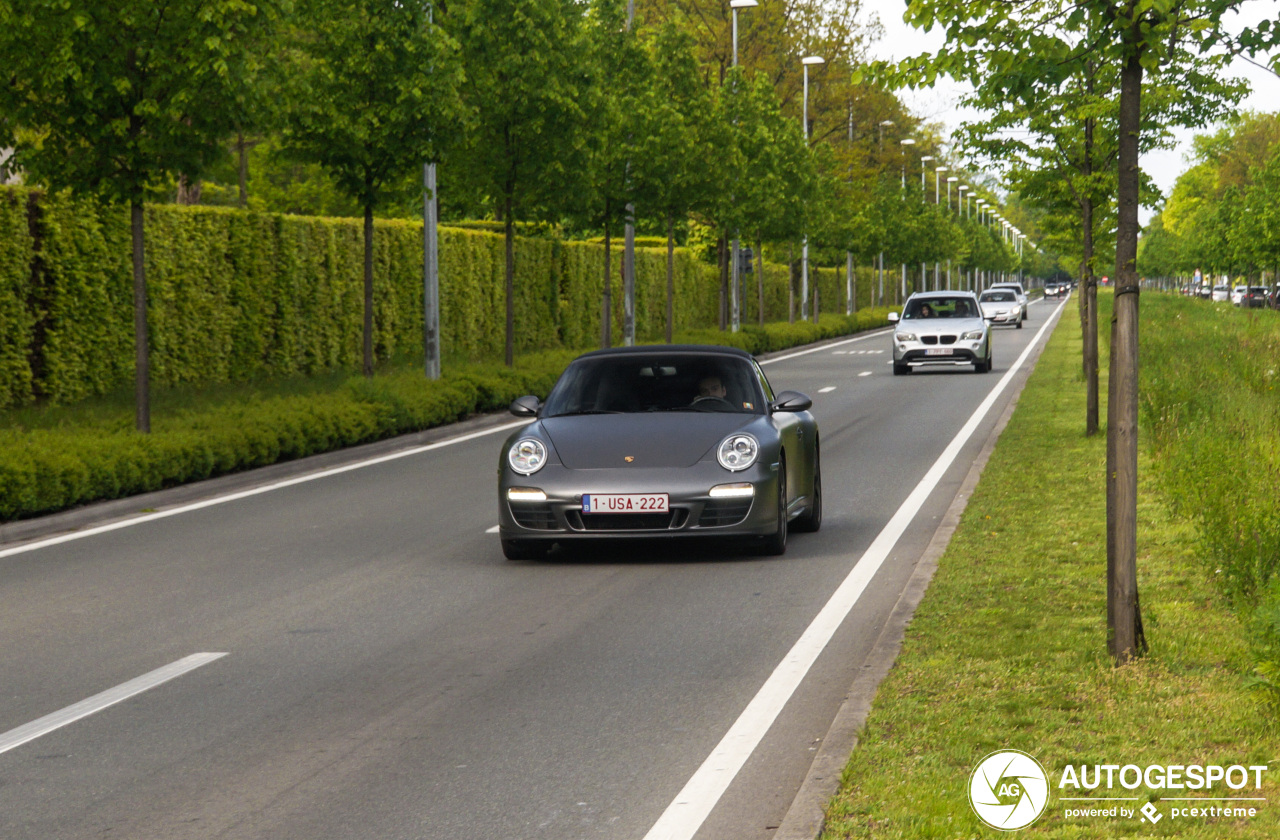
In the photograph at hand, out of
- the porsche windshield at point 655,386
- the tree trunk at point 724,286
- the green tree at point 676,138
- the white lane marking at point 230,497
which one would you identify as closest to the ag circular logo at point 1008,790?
the porsche windshield at point 655,386

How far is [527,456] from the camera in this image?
10.6 metres

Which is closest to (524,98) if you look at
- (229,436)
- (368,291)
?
(368,291)

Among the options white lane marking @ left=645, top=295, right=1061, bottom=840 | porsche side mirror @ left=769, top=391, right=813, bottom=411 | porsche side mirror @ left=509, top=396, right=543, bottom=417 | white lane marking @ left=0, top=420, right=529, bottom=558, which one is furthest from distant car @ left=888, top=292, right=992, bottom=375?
porsche side mirror @ left=509, top=396, right=543, bottom=417

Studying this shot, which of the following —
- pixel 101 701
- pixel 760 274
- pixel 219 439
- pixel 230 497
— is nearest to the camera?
pixel 101 701

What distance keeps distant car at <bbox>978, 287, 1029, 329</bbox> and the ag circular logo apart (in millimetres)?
58358

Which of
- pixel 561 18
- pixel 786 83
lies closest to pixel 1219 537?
pixel 561 18

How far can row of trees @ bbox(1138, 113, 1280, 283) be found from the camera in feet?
222

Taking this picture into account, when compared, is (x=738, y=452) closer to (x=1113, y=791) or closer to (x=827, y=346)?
(x=1113, y=791)

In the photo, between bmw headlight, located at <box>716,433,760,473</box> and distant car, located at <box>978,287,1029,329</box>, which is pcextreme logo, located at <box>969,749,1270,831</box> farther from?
distant car, located at <box>978,287,1029,329</box>

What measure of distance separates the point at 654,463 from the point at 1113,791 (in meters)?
5.49

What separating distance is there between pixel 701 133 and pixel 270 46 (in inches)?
910

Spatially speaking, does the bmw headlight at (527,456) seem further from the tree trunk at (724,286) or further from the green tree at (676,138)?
the tree trunk at (724,286)

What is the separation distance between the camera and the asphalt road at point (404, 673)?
17.7ft

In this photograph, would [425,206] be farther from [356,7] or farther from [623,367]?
[623,367]
